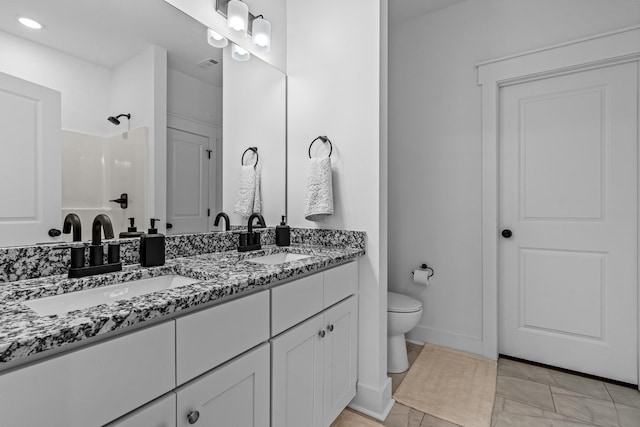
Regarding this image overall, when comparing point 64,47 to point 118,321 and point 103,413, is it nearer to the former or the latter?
point 118,321

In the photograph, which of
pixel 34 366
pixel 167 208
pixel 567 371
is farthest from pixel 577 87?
pixel 34 366

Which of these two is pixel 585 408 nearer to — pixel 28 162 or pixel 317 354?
pixel 317 354

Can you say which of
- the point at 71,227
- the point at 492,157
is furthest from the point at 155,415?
the point at 492,157

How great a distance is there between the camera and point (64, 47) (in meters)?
1.06

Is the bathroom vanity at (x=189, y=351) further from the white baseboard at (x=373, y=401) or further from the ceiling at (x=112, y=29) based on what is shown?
the ceiling at (x=112, y=29)

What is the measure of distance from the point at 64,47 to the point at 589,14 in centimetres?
279

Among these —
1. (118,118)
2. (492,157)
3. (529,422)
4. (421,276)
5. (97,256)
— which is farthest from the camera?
(421,276)

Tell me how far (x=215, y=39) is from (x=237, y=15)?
192mm

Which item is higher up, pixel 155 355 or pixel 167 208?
pixel 167 208

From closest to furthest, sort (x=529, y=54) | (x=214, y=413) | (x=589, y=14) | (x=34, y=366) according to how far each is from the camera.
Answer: (x=34, y=366)
(x=214, y=413)
(x=589, y=14)
(x=529, y=54)

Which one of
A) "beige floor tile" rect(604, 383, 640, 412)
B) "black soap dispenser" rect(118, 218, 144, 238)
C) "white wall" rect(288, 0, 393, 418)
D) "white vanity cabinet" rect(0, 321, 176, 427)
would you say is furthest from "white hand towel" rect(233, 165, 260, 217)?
"beige floor tile" rect(604, 383, 640, 412)

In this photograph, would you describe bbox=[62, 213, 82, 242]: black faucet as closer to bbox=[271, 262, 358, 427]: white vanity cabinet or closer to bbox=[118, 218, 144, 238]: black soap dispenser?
bbox=[118, 218, 144, 238]: black soap dispenser

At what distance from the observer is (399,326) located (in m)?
2.03

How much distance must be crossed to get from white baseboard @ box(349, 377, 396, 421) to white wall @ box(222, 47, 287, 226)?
1.09m
